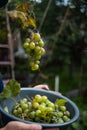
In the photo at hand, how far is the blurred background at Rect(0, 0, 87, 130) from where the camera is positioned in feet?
10.9

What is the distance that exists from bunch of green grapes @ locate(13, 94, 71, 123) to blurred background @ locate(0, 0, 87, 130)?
1374 millimetres

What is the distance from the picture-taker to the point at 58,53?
4.83m

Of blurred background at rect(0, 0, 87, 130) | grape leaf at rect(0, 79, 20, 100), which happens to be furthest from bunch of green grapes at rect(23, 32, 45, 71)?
blurred background at rect(0, 0, 87, 130)

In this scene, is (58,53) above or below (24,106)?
below

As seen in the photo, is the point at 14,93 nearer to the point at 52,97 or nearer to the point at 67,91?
the point at 52,97

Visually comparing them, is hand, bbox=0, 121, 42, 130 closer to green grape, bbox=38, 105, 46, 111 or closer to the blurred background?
green grape, bbox=38, 105, 46, 111

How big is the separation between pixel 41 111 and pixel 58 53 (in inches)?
139

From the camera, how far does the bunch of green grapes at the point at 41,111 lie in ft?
4.30

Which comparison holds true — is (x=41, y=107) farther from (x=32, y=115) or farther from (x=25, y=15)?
(x=25, y=15)

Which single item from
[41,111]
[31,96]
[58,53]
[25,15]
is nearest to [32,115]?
[41,111]

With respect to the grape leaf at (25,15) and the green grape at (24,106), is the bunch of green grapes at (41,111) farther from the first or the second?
the grape leaf at (25,15)

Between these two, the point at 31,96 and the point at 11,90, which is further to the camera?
the point at 31,96

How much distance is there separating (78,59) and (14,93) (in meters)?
3.82

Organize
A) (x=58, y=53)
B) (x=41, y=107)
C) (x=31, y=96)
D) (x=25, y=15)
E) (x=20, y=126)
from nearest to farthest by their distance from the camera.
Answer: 1. (x=20, y=126)
2. (x=41, y=107)
3. (x=31, y=96)
4. (x=25, y=15)
5. (x=58, y=53)
